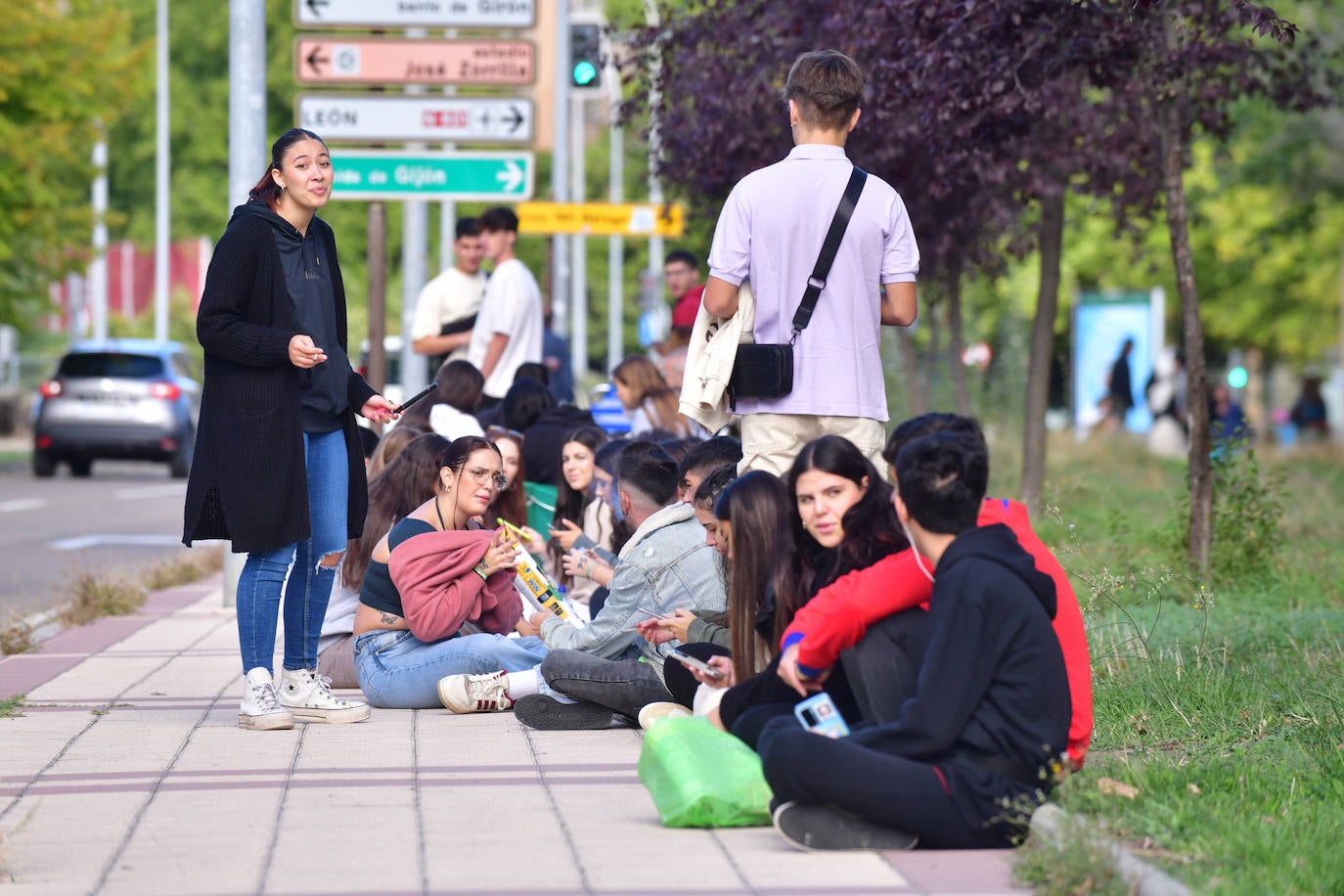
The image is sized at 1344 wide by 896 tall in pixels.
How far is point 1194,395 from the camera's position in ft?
36.3

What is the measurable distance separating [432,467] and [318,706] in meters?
1.27

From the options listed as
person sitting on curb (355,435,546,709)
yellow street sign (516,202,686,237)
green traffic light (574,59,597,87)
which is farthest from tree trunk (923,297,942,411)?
person sitting on curb (355,435,546,709)

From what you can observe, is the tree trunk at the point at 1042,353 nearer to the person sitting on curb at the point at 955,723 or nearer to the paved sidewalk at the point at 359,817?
the paved sidewalk at the point at 359,817

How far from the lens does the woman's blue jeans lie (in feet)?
24.7

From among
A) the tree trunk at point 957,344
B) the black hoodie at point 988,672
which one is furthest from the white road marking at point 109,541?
the black hoodie at point 988,672

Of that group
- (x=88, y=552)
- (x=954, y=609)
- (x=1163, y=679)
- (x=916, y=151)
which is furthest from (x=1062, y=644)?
(x=88, y=552)

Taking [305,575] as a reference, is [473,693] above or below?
below

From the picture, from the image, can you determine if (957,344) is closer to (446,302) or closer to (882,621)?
(446,302)

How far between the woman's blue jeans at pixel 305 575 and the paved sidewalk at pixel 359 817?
0.34 metres

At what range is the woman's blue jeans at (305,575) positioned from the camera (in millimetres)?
7520

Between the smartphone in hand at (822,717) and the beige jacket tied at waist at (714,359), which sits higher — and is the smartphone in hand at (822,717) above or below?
below

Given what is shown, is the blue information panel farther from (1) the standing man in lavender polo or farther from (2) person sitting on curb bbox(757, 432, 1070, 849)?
(2) person sitting on curb bbox(757, 432, 1070, 849)

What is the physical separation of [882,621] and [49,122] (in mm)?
24774

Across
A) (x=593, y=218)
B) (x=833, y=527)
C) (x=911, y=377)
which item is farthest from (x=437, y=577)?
(x=911, y=377)
